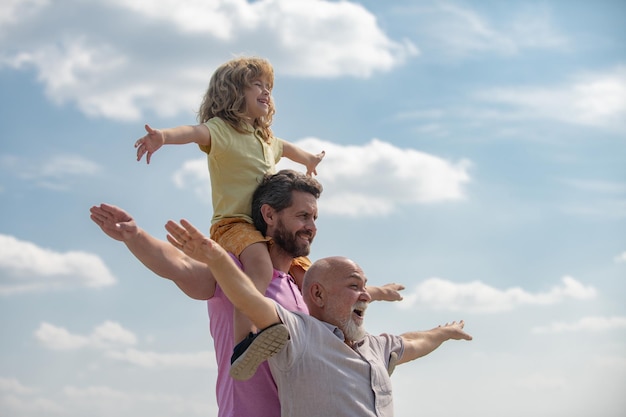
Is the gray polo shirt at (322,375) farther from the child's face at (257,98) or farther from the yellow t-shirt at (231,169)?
the child's face at (257,98)

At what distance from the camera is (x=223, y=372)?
610 centimetres

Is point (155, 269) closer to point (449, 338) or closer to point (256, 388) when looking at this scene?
point (256, 388)

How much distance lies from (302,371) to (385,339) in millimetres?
1150

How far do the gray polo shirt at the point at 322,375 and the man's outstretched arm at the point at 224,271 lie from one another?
0.57 ft

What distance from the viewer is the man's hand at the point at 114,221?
5469mm

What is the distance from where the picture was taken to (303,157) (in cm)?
750

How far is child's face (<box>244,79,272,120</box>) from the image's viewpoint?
6742 millimetres

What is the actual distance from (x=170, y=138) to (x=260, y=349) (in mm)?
1838

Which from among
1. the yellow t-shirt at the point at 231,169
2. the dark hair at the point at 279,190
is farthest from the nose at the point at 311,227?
the yellow t-shirt at the point at 231,169

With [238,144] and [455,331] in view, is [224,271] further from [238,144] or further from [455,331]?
[455,331]

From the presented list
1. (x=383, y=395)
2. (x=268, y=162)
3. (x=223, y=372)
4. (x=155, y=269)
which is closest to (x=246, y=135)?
(x=268, y=162)

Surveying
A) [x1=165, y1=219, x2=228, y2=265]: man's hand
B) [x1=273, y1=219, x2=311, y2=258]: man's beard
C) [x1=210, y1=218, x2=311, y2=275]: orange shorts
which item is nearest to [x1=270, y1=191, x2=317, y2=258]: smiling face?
[x1=273, y1=219, x2=311, y2=258]: man's beard

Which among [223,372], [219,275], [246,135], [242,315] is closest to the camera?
[219,275]

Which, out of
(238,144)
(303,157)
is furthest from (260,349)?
(303,157)
